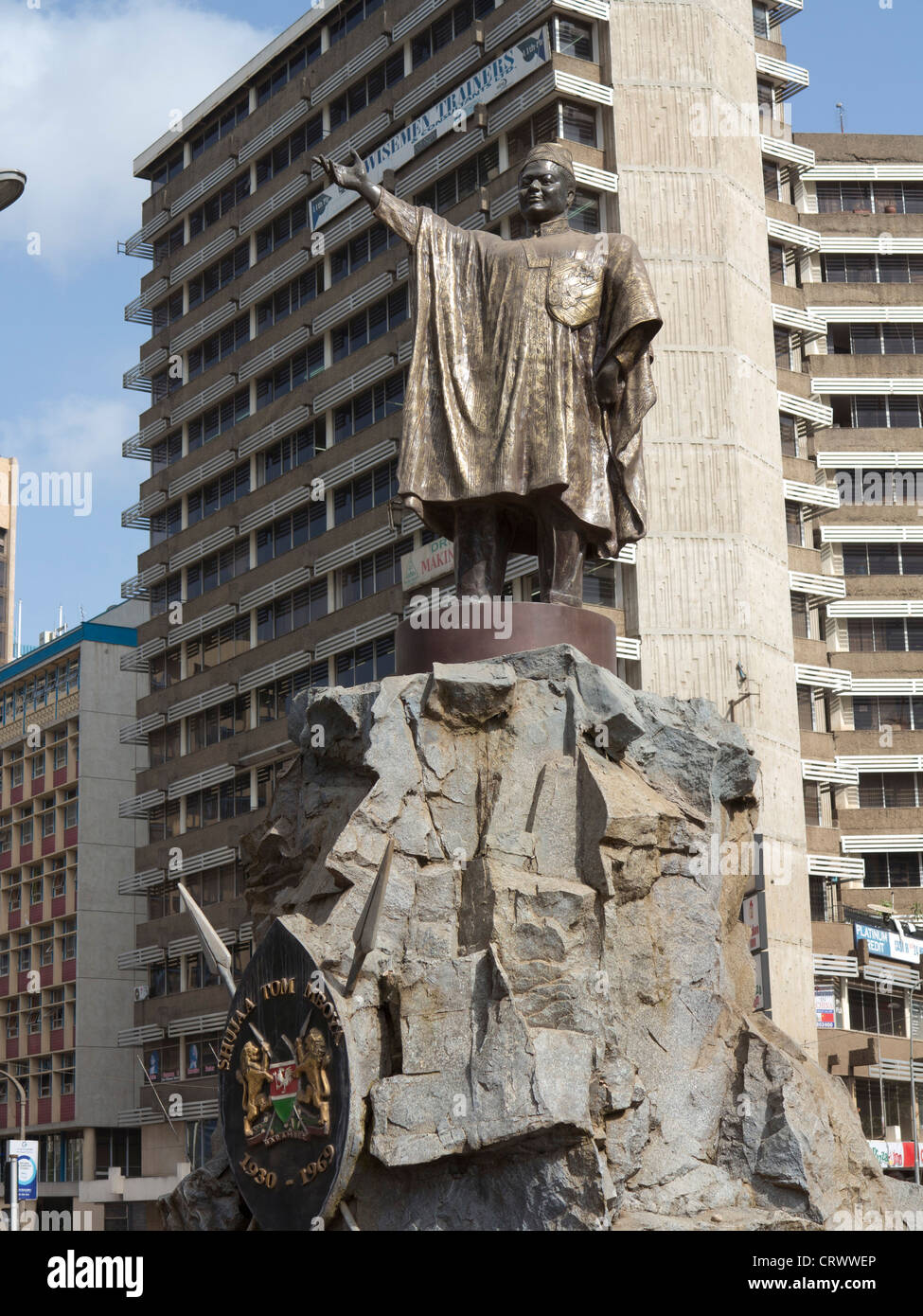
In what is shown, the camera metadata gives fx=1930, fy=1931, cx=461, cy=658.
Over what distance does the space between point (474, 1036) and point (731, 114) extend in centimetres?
4922

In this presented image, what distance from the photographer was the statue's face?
16.8m

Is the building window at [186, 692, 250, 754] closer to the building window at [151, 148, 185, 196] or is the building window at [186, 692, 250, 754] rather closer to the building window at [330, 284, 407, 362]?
the building window at [330, 284, 407, 362]

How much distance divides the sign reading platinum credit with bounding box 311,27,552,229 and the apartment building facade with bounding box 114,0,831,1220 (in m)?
0.15

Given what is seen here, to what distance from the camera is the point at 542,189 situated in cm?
1686

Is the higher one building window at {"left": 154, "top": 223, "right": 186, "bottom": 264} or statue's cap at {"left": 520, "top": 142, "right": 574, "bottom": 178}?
building window at {"left": 154, "top": 223, "right": 186, "bottom": 264}

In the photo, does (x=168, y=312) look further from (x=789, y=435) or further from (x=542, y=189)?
(x=542, y=189)

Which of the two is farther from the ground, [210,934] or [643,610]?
[643,610]

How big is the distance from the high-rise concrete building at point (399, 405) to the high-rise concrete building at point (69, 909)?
5.85 ft

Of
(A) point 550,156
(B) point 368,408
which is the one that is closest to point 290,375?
(B) point 368,408

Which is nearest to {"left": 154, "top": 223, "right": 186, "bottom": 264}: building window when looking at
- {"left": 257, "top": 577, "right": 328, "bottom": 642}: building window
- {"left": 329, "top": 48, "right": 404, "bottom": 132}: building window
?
{"left": 329, "top": 48, "right": 404, "bottom": 132}: building window

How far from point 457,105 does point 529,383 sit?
4474 centimetres
